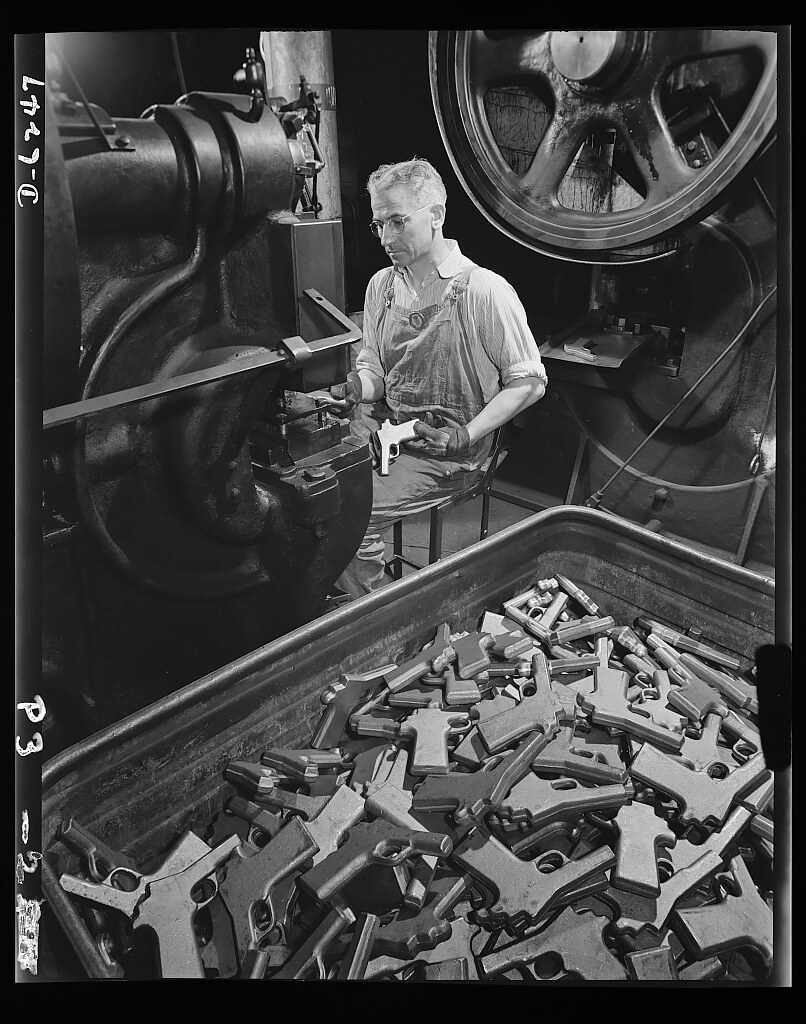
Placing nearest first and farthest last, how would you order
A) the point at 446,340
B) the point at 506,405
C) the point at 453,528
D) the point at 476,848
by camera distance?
the point at 476,848 → the point at 446,340 → the point at 506,405 → the point at 453,528

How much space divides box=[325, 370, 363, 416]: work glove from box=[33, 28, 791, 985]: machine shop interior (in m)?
0.02

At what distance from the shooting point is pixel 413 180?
1.65 metres

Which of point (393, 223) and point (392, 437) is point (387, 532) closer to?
point (392, 437)

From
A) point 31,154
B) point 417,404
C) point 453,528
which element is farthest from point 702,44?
point 31,154

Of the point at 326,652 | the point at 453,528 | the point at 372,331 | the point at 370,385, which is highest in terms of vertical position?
the point at 372,331

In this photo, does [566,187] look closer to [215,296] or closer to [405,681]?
[215,296]

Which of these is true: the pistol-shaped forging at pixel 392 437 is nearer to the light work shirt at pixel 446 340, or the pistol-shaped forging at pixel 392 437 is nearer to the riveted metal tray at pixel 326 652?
the light work shirt at pixel 446 340

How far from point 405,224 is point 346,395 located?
375 mm

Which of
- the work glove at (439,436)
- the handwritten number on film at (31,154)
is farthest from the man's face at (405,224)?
the handwritten number on film at (31,154)

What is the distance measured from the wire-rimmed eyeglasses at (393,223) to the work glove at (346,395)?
11.4 inches

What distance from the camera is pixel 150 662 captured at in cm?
170

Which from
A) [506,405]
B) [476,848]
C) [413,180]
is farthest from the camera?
[506,405]

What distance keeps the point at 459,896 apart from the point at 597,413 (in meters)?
1.16

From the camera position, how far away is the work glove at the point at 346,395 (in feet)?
5.70
